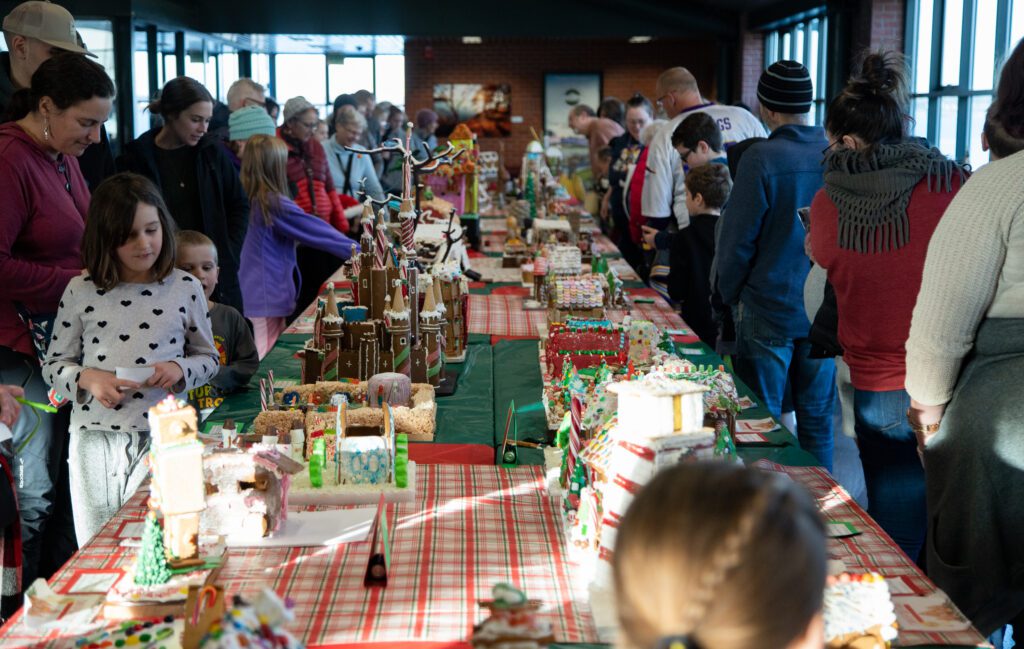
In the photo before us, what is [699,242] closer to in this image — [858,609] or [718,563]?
[858,609]

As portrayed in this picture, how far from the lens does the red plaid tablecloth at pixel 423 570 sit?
1586mm

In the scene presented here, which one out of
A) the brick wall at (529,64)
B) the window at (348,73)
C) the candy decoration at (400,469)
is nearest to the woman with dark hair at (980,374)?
the candy decoration at (400,469)

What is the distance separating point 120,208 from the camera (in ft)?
8.07

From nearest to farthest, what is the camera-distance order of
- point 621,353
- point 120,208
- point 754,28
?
point 120,208 < point 621,353 < point 754,28

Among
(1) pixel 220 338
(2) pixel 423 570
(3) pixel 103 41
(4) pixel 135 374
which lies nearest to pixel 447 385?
(1) pixel 220 338

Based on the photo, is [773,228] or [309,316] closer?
[773,228]

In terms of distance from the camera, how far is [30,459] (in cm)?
281

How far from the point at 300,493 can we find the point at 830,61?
904 centimetres

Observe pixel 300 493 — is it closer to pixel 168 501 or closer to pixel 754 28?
pixel 168 501

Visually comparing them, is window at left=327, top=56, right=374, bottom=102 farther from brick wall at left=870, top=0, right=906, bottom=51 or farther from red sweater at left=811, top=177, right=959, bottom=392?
red sweater at left=811, top=177, right=959, bottom=392

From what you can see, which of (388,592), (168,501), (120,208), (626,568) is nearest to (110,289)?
(120,208)

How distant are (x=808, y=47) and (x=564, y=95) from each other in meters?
6.57

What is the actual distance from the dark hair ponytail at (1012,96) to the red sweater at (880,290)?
1.88 ft

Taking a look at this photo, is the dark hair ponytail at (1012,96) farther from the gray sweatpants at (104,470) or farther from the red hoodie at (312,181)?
the red hoodie at (312,181)
